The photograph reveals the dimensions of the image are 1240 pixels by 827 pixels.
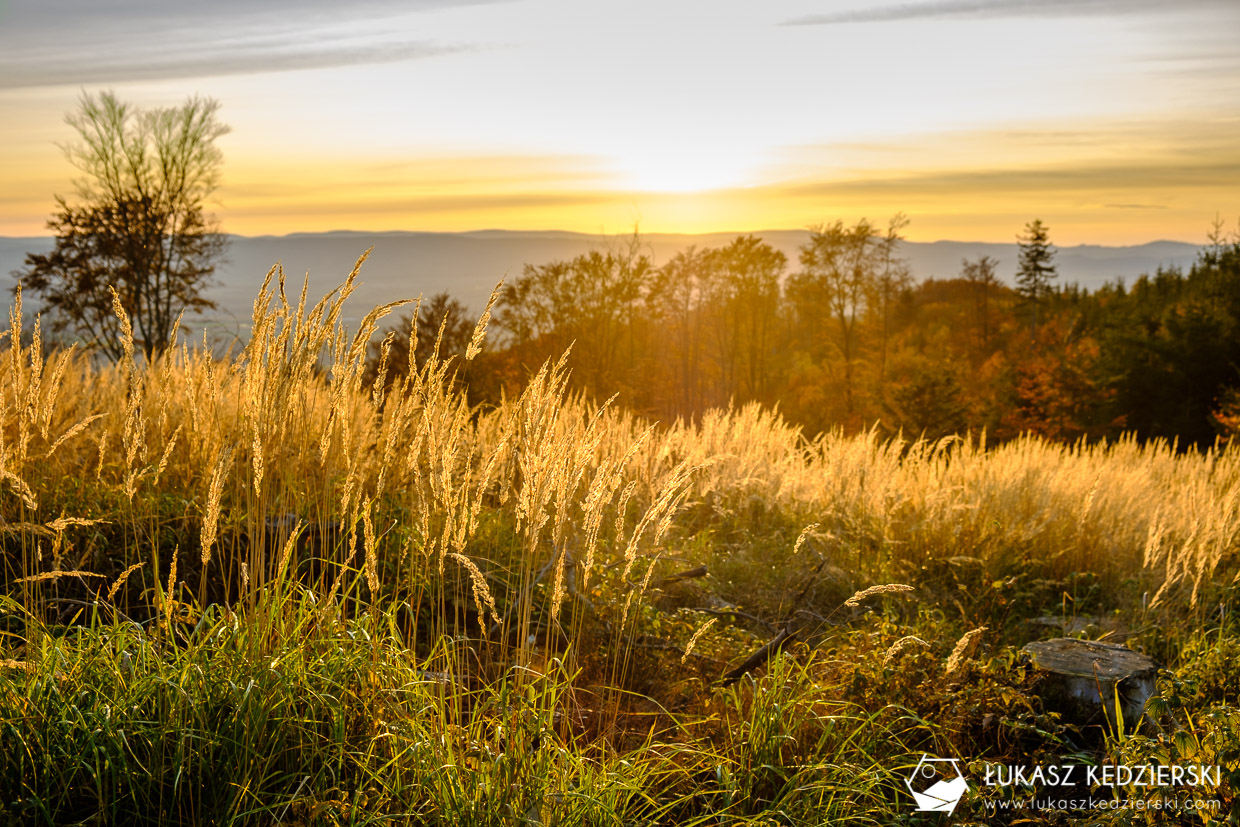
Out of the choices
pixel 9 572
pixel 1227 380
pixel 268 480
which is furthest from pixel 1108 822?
pixel 1227 380

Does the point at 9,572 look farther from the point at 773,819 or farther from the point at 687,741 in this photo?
the point at 773,819

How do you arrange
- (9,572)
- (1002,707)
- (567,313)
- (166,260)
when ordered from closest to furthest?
(1002,707) → (9,572) → (567,313) → (166,260)

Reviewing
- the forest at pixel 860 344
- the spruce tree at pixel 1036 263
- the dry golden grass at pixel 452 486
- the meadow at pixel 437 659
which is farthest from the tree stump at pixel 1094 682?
the spruce tree at pixel 1036 263

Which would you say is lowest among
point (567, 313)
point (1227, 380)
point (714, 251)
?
point (1227, 380)

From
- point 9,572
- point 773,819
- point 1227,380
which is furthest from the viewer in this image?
point 1227,380

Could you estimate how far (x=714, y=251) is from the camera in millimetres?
32000

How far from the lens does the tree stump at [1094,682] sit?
344 centimetres

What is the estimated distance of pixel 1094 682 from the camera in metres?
3.51

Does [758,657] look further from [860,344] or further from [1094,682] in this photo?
[860,344]

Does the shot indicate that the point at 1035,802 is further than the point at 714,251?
No

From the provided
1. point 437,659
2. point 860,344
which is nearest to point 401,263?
point 860,344

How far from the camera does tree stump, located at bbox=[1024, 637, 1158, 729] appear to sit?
135 inches

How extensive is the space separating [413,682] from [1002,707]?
7.49 feet

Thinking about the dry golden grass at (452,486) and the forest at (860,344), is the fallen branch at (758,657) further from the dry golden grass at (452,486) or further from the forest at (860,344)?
the forest at (860,344)
